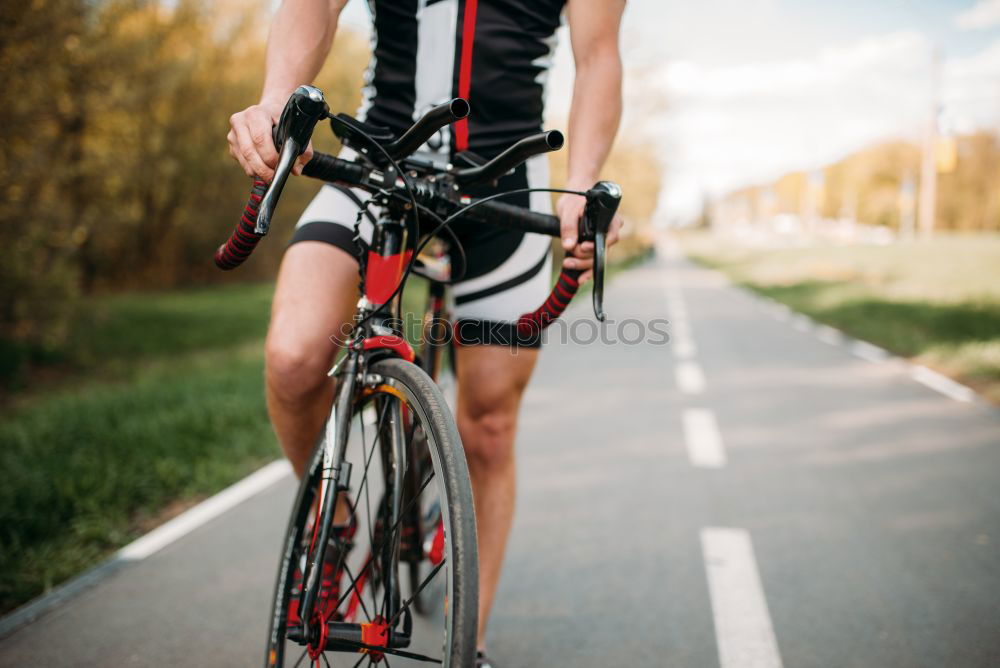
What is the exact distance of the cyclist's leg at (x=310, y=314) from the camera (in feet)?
5.19

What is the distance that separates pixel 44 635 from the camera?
6.96 feet

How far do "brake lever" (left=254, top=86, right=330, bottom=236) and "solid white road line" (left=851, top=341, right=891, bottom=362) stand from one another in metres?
7.34

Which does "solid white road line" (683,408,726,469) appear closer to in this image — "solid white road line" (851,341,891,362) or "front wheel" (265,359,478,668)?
"front wheel" (265,359,478,668)

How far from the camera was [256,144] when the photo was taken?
1.28m

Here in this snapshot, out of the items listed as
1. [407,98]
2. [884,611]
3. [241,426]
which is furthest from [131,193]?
[884,611]

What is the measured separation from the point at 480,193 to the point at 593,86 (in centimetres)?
38

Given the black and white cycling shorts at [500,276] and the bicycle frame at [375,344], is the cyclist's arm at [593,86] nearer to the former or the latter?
the black and white cycling shorts at [500,276]

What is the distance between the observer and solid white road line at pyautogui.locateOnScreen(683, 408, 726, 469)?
3.96m

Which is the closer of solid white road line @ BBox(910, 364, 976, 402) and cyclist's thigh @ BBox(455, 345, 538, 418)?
cyclist's thigh @ BBox(455, 345, 538, 418)

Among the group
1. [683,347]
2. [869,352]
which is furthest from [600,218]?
[869,352]

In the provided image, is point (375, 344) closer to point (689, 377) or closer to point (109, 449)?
point (109, 449)

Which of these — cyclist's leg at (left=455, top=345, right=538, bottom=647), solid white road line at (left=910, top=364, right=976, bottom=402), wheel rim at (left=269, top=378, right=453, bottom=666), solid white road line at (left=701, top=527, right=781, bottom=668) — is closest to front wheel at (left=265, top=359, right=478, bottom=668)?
wheel rim at (left=269, top=378, right=453, bottom=666)

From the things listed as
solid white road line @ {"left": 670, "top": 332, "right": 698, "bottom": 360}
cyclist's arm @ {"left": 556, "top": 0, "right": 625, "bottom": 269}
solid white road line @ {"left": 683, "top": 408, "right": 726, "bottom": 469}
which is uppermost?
cyclist's arm @ {"left": 556, "top": 0, "right": 625, "bottom": 269}

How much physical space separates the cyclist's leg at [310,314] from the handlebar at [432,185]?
0.20 metres
